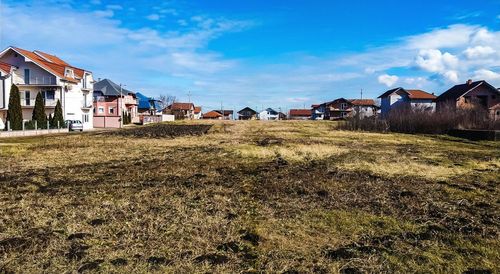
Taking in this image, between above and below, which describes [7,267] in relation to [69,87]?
below

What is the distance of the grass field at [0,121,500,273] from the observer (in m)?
3.63

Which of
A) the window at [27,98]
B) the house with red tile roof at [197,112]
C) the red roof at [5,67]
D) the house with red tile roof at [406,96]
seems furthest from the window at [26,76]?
the house with red tile roof at [197,112]

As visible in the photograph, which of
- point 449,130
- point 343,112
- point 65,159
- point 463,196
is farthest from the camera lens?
point 343,112

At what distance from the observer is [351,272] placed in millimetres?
3424

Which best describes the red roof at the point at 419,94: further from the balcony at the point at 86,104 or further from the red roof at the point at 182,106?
the red roof at the point at 182,106

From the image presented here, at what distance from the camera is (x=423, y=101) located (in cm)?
6159

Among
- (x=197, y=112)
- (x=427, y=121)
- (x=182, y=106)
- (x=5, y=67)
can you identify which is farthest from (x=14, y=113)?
(x=197, y=112)

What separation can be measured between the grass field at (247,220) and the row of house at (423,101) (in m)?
27.0

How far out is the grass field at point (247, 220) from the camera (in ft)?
11.9

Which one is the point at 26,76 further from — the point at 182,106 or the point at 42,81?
the point at 182,106

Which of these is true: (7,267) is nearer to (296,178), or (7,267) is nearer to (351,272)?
(351,272)

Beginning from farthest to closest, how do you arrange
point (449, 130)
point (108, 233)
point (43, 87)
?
point (43, 87) < point (449, 130) < point (108, 233)

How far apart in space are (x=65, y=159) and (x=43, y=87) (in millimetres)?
30907

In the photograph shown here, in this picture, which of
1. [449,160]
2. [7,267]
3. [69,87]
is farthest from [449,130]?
[69,87]
